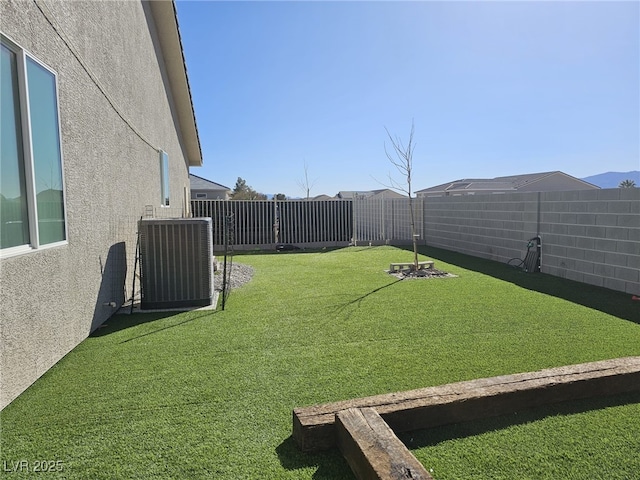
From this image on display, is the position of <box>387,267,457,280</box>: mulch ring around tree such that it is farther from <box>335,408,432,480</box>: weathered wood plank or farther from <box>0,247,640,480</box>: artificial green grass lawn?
<box>335,408,432,480</box>: weathered wood plank

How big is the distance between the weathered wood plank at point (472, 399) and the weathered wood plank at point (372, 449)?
0.39 feet

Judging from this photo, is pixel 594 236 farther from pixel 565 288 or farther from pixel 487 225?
pixel 487 225

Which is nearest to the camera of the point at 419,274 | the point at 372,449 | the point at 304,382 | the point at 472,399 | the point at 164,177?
the point at 372,449

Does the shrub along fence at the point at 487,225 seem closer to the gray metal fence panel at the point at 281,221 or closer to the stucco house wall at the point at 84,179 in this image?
the gray metal fence panel at the point at 281,221

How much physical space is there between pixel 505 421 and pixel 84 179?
4.86 m

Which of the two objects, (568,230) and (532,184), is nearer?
(568,230)

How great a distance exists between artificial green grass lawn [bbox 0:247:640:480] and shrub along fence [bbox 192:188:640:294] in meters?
1.00

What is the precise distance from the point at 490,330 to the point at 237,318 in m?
3.24

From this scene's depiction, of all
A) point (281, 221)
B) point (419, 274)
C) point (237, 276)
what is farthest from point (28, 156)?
point (281, 221)

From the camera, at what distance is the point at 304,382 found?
3.37 m

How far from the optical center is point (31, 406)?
117 inches

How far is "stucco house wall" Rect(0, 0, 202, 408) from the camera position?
3.16 m

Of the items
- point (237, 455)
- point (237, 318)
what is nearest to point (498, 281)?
point (237, 318)

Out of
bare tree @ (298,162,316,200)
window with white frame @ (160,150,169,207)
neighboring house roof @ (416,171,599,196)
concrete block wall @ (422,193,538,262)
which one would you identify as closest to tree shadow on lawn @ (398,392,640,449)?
concrete block wall @ (422,193,538,262)
